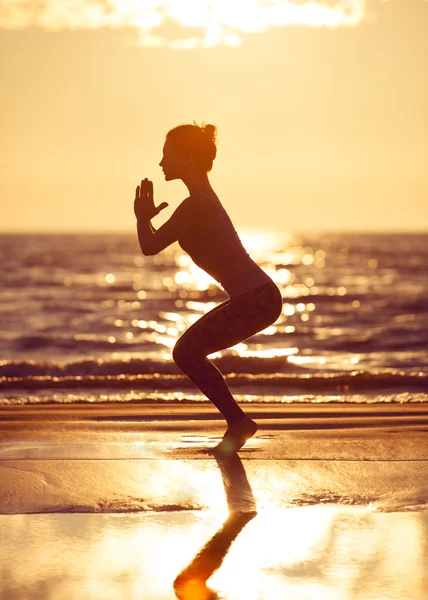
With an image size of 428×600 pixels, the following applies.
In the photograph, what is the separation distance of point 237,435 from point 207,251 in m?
1.18

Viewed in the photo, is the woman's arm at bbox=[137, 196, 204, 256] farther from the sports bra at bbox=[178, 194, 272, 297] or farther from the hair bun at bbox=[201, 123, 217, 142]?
the hair bun at bbox=[201, 123, 217, 142]

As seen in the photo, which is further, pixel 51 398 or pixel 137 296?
pixel 137 296

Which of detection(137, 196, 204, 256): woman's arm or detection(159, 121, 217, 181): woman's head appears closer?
detection(137, 196, 204, 256): woman's arm

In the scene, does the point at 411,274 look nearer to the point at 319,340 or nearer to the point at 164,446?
the point at 319,340

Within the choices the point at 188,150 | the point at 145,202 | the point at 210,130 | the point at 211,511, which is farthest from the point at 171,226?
the point at 211,511

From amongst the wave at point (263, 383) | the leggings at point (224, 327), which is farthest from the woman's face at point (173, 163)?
the wave at point (263, 383)

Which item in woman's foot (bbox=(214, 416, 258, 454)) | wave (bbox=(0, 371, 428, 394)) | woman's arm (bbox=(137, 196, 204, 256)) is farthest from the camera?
wave (bbox=(0, 371, 428, 394))

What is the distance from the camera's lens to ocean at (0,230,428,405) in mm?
10438

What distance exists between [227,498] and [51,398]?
4.97 metres

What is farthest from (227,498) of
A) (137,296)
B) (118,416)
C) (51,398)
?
(137,296)

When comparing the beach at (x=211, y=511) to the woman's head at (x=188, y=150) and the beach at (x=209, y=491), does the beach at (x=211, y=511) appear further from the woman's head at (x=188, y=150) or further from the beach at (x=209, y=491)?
the woman's head at (x=188, y=150)

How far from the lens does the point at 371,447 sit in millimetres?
6043

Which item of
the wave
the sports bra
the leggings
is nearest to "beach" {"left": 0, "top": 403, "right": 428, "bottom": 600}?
the leggings

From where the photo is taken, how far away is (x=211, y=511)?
446cm
